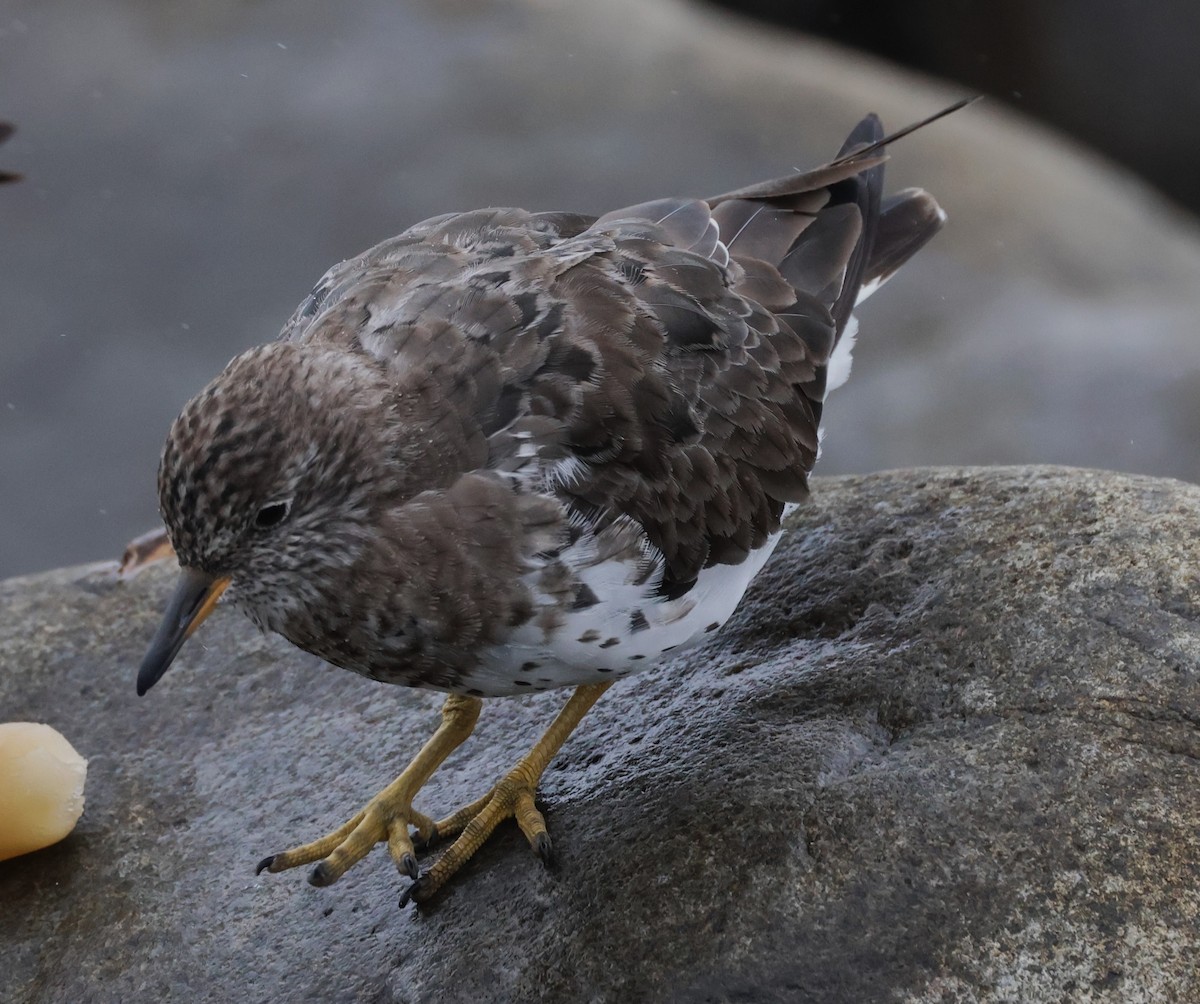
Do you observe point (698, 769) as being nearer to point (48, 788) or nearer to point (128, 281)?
point (48, 788)

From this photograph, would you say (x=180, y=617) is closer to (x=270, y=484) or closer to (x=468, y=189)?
(x=270, y=484)

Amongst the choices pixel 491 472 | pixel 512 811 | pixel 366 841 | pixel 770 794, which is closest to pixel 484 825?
pixel 512 811

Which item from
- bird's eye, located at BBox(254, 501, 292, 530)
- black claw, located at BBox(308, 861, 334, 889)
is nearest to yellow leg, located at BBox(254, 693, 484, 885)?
black claw, located at BBox(308, 861, 334, 889)

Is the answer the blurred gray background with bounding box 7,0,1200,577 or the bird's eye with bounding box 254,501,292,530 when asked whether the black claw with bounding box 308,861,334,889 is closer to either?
the bird's eye with bounding box 254,501,292,530

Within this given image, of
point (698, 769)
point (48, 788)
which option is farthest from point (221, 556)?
point (698, 769)

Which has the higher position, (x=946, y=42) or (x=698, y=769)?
(x=946, y=42)
